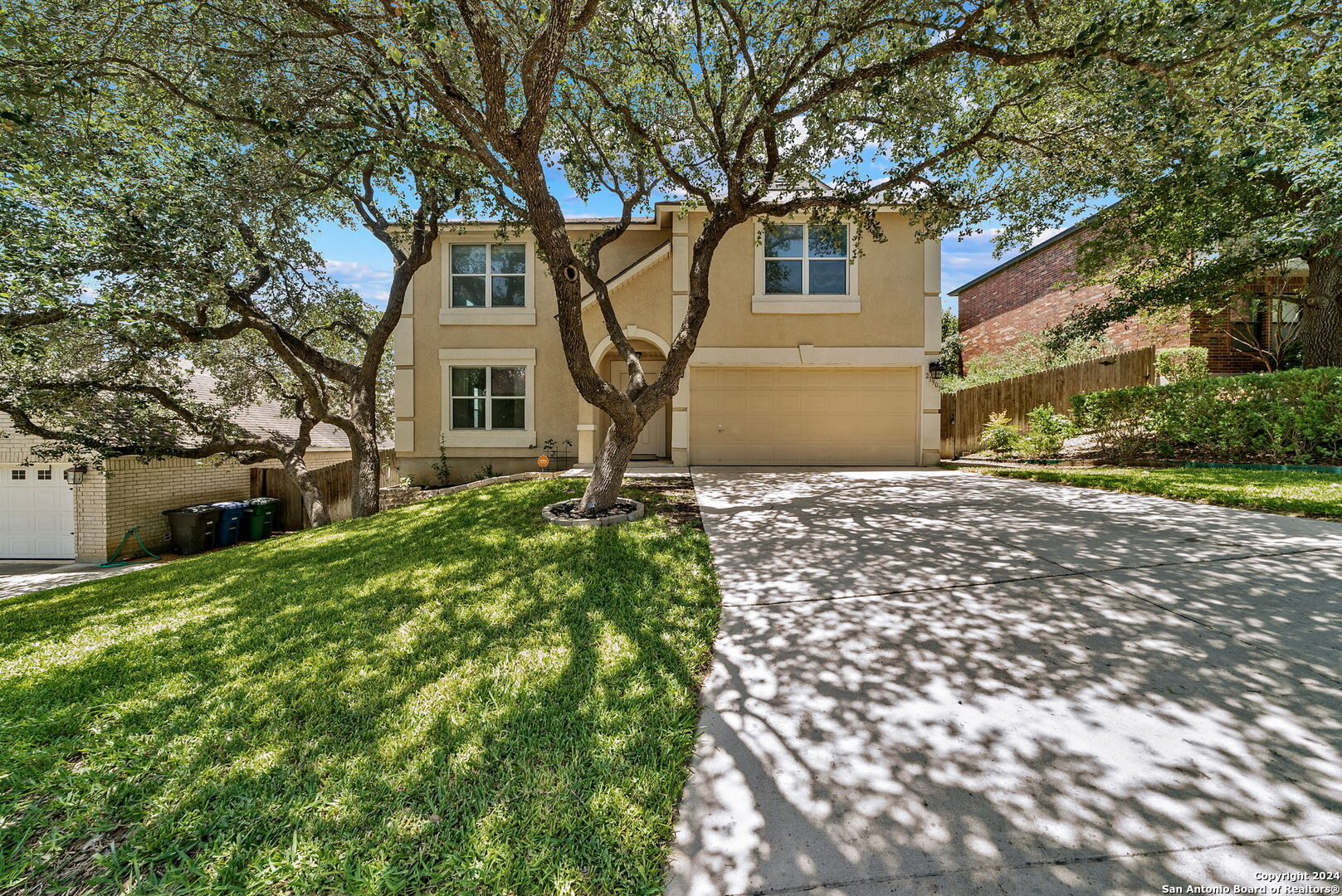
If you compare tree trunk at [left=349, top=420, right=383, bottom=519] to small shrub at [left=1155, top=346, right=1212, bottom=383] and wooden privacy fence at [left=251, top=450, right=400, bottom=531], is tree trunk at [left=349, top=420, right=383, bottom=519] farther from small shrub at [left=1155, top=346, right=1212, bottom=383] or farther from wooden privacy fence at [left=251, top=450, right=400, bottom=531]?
small shrub at [left=1155, top=346, right=1212, bottom=383]

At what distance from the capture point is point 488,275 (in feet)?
39.1

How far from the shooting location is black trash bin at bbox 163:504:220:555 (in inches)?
474

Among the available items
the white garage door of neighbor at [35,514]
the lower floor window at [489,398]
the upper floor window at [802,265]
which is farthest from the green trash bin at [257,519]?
the upper floor window at [802,265]

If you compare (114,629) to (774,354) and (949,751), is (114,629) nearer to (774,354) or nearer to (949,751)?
(949,751)

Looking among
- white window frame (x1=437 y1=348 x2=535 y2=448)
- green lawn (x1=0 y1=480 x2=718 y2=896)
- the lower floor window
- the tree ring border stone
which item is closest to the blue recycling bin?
white window frame (x1=437 y1=348 x2=535 y2=448)

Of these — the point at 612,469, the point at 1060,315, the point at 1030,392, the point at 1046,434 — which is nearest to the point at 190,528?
the point at 612,469

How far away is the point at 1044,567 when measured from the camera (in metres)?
4.21

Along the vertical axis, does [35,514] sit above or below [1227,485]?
below

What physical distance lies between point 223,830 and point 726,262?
36.4 ft

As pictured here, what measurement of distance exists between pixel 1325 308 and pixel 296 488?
2331 cm

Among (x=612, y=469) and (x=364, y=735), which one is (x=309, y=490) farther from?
(x=364, y=735)

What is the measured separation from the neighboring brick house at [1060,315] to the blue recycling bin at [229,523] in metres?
21.0

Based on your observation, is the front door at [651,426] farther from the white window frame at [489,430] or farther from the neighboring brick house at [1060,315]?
the neighboring brick house at [1060,315]

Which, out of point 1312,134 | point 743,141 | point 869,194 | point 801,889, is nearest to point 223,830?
point 801,889
